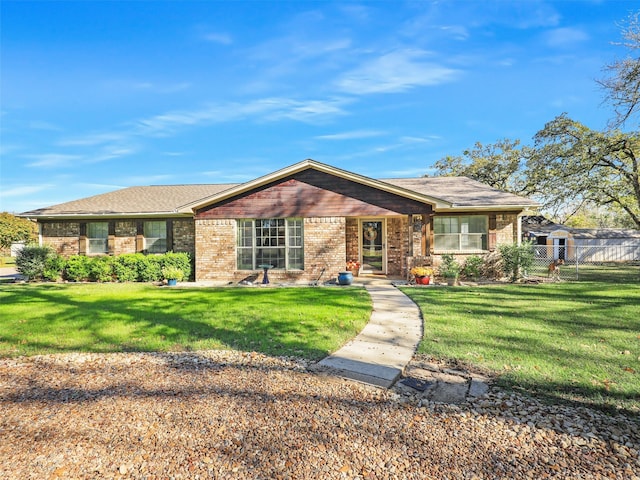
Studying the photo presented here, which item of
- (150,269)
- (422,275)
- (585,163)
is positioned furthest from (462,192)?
(150,269)

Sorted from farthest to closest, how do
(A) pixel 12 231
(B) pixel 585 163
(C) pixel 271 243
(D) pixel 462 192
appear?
1. (A) pixel 12 231
2. (B) pixel 585 163
3. (D) pixel 462 192
4. (C) pixel 271 243

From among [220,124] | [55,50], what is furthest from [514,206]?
[55,50]

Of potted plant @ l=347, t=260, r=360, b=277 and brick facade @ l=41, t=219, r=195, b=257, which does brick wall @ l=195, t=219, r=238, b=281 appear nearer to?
brick facade @ l=41, t=219, r=195, b=257

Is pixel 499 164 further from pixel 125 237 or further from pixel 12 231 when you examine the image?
pixel 12 231

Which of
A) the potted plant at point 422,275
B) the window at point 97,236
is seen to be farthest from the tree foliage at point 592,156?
the window at point 97,236

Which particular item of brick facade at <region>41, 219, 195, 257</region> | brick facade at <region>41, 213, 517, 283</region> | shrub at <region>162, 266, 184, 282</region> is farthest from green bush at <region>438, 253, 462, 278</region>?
brick facade at <region>41, 219, 195, 257</region>

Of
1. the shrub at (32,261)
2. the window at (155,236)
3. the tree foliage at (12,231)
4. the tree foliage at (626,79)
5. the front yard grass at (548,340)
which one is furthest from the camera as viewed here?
the tree foliage at (12,231)

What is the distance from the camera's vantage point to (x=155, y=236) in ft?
49.7

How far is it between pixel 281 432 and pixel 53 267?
1586 centimetres

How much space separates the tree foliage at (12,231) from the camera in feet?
101

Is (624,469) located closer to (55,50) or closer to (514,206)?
(514,206)

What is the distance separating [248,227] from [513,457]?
12.1 m

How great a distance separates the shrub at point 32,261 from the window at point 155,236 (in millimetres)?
4041

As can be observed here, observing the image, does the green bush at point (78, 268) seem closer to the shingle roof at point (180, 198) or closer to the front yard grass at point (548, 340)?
the shingle roof at point (180, 198)
